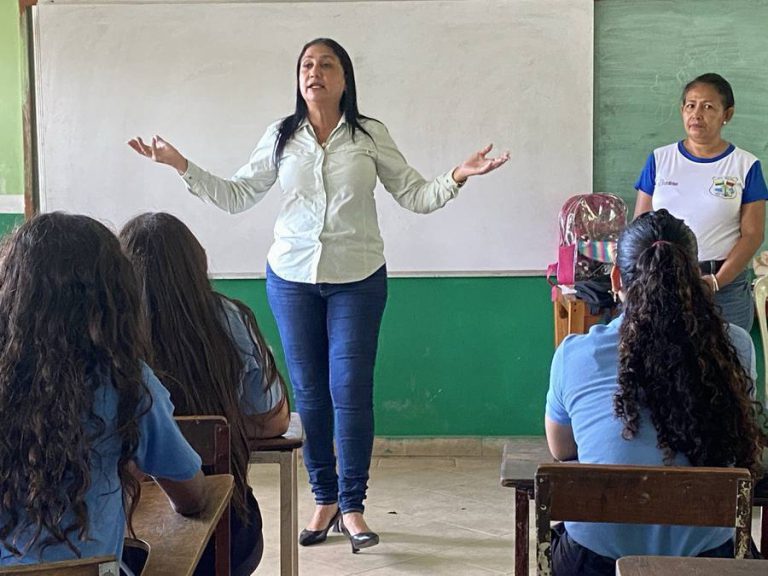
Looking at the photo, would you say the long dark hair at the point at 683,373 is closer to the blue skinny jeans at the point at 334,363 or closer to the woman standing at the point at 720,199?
the blue skinny jeans at the point at 334,363

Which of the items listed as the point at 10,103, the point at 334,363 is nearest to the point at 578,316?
the point at 334,363

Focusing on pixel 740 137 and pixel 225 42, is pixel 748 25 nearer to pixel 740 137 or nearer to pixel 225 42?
pixel 740 137

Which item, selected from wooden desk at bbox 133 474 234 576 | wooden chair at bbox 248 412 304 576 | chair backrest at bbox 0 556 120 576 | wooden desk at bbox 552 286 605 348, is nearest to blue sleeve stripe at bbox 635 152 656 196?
wooden desk at bbox 552 286 605 348

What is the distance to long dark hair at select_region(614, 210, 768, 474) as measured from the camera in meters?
1.84

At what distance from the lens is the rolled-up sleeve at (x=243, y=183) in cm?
354

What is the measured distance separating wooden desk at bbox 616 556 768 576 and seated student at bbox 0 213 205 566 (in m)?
0.68

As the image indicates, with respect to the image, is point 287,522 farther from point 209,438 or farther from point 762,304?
point 762,304

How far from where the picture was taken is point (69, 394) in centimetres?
145

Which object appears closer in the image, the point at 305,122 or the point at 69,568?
the point at 69,568

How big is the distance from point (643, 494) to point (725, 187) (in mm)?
2485

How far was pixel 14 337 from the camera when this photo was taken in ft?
4.82

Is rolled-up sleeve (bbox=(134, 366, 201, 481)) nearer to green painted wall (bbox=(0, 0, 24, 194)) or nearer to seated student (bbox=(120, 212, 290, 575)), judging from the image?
seated student (bbox=(120, 212, 290, 575))

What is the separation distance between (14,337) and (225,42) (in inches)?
134

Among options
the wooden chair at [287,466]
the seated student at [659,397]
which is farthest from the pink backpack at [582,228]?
the seated student at [659,397]
